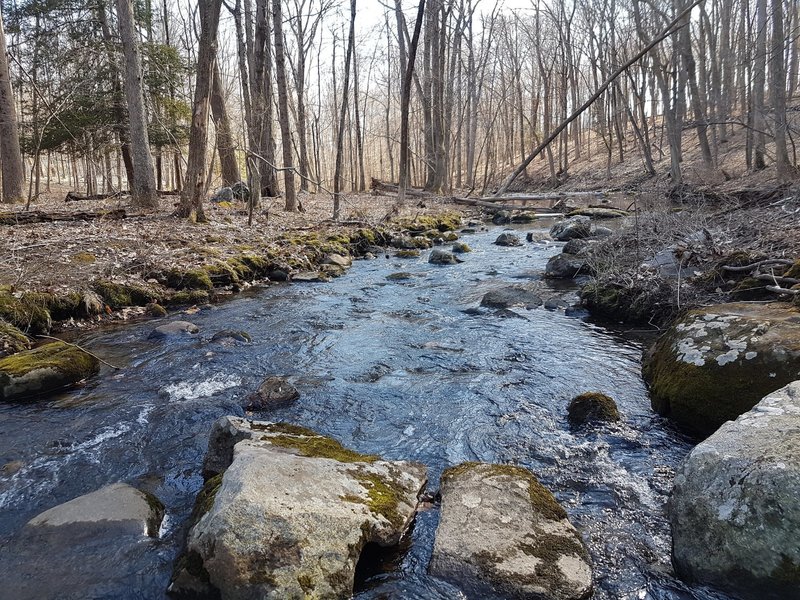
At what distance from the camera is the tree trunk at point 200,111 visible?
12172mm

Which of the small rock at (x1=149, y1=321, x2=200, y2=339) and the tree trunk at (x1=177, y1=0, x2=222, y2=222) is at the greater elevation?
the tree trunk at (x1=177, y1=0, x2=222, y2=222)

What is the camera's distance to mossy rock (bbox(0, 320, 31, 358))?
6.22 metres

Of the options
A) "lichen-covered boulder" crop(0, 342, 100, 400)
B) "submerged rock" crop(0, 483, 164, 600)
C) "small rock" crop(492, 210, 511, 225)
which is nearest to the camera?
"submerged rock" crop(0, 483, 164, 600)

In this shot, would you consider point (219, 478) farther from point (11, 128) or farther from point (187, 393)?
point (11, 128)

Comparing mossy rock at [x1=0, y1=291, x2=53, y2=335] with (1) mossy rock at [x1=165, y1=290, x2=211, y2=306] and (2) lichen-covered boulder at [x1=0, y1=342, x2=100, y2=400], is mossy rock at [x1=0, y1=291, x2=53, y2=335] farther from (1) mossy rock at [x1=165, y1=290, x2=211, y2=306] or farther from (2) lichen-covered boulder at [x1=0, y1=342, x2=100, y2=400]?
(1) mossy rock at [x1=165, y1=290, x2=211, y2=306]

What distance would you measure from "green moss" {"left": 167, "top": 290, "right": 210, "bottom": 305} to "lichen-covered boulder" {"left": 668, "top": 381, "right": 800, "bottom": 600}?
323 inches

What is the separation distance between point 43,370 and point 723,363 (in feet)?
21.9

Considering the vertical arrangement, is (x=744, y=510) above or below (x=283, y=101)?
below

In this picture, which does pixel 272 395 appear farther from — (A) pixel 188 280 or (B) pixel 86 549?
(A) pixel 188 280

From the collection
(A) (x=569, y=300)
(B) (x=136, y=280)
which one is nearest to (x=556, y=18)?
(A) (x=569, y=300)

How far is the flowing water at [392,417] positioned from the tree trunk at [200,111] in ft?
19.5

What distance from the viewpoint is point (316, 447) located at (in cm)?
370

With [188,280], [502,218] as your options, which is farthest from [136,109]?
[502,218]

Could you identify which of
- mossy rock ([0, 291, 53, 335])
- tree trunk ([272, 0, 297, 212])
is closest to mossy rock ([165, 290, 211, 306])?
mossy rock ([0, 291, 53, 335])
